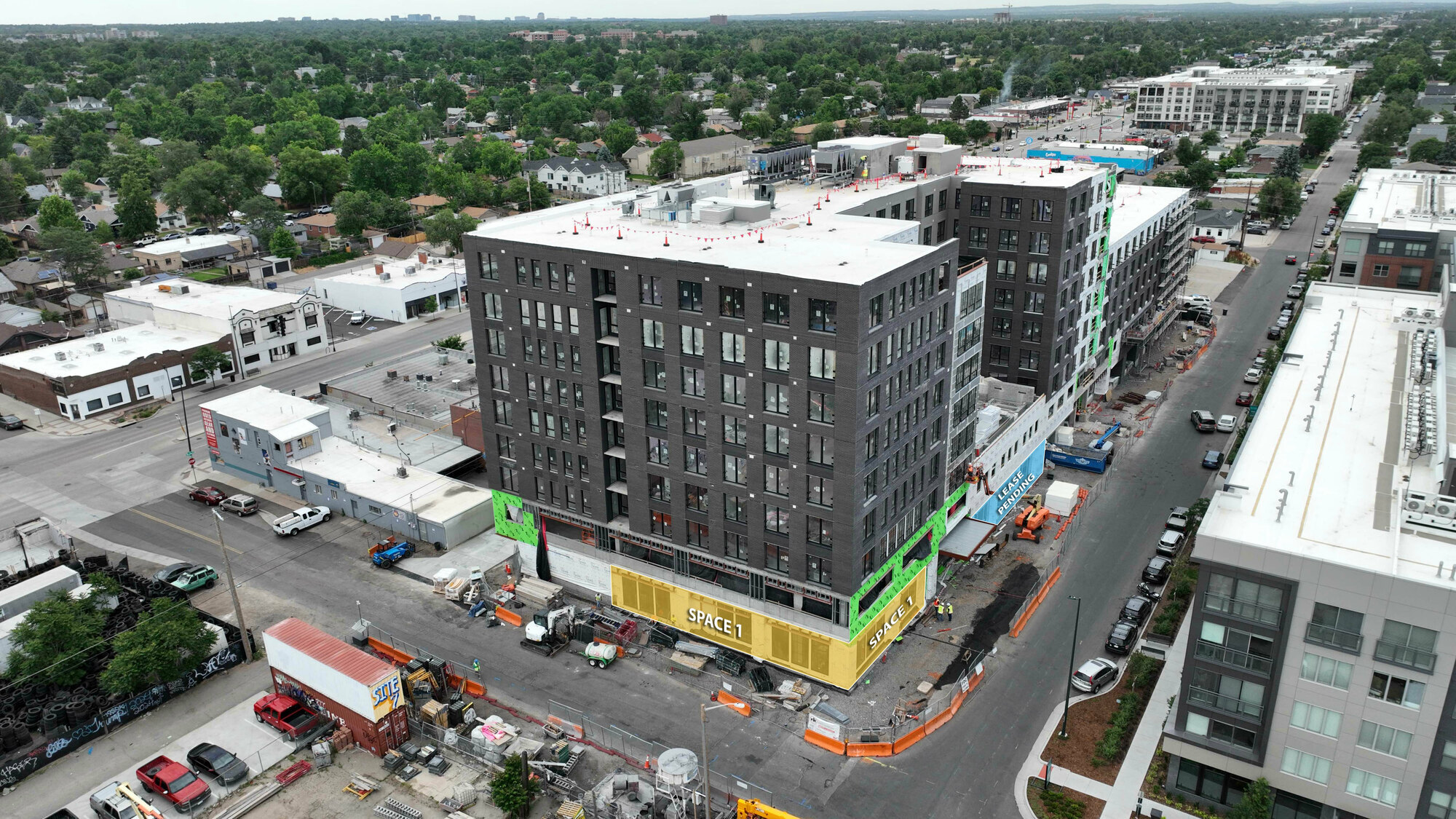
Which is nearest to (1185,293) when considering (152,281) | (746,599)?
(746,599)

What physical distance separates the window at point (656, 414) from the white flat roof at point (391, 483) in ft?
85.3

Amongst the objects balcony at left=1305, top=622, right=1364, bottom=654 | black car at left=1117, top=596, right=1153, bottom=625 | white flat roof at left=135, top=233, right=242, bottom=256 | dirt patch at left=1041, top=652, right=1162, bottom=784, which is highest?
balcony at left=1305, top=622, right=1364, bottom=654

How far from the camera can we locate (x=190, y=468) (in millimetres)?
95625

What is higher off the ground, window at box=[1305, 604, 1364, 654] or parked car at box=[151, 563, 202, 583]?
window at box=[1305, 604, 1364, 654]

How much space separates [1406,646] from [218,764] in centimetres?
6174

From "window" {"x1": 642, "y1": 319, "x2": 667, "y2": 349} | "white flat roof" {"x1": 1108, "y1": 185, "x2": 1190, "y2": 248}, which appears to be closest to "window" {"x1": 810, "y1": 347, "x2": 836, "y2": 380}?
"window" {"x1": 642, "y1": 319, "x2": 667, "y2": 349}

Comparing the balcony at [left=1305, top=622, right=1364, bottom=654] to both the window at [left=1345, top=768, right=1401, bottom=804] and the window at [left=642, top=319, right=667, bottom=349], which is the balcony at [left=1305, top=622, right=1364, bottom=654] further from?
the window at [left=642, top=319, right=667, bottom=349]

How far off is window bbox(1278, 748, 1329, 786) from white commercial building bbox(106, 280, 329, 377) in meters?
117

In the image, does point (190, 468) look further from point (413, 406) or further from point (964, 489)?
point (964, 489)

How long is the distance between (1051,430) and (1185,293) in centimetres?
6767

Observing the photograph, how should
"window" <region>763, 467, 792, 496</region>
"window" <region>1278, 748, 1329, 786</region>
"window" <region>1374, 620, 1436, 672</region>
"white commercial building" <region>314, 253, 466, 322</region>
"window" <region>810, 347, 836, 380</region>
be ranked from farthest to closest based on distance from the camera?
1. "white commercial building" <region>314, 253, 466, 322</region>
2. "window" <region>763, 467, 792, 496</region>
3. "window" <region>810, 347, 836, 380</region>
4. "window" <region>1278, 748, 1329, 786</region>
5. "window" <region>1374, 620, 1436, 672</region>

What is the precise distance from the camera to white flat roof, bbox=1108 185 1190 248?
104625 mm

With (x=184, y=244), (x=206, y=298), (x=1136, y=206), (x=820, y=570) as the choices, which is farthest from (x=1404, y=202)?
(x=184, y=244)

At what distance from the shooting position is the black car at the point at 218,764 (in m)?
54.4
